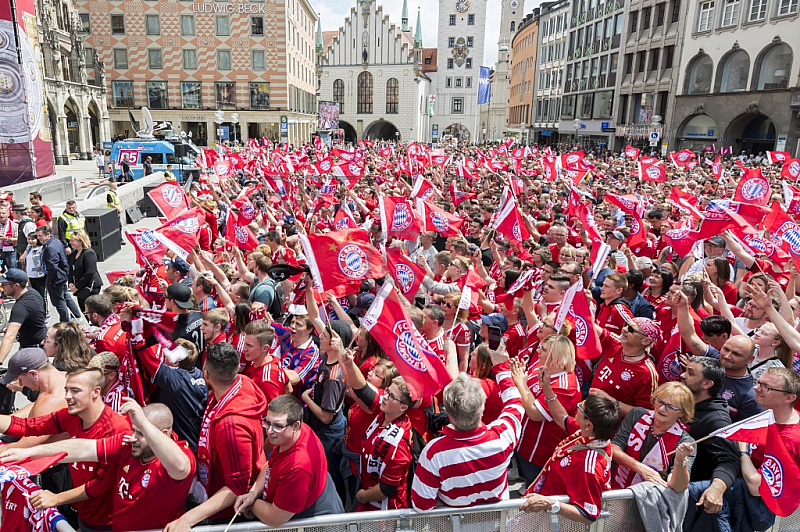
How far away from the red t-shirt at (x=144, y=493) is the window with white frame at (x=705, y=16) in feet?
151

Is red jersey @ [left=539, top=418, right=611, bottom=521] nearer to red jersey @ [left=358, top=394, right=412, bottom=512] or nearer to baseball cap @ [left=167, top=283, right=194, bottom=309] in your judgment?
red jersey @ [left=358, top=394, right=412, bottom=512]

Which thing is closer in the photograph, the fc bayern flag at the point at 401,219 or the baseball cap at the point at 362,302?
the baseball cap at the point at 362,302

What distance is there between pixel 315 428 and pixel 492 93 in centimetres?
10469

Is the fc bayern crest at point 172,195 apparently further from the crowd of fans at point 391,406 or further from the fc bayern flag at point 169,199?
the crowd of fans at point 391,406

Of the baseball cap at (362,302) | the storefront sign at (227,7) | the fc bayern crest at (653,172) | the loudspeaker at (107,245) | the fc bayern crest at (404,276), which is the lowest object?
the loudspeaker at (107,245)

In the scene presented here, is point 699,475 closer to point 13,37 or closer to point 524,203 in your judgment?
point 524,203

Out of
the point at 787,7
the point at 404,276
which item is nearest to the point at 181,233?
the point at 404,276

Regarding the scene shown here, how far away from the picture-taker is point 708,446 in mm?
3523

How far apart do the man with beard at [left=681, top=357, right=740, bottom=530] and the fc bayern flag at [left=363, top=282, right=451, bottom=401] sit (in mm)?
1653

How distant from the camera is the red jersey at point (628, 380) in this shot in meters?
4.27

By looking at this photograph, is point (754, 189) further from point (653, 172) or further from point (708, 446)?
point (708, 446)

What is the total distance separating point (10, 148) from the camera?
20984 millimetres

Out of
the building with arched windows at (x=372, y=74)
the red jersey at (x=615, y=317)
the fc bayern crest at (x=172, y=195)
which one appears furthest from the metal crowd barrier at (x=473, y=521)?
the building with arched windows at (x=372, y=74)

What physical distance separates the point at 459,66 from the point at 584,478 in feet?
295
